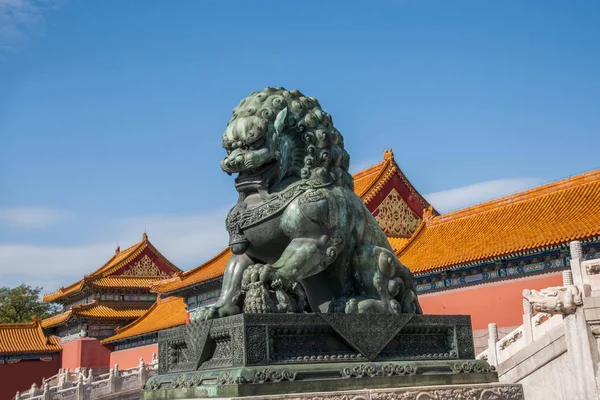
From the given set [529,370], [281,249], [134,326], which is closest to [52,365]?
[134,326]

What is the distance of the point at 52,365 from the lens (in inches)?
1443

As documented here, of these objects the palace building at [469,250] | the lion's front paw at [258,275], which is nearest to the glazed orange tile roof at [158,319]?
the palace building at [469,250]

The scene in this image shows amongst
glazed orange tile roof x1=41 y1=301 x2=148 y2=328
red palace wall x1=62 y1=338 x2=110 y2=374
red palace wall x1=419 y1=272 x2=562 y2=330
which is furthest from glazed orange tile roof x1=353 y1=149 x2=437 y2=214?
red palace wall x1=62 y1=338 x2=110 y2=374

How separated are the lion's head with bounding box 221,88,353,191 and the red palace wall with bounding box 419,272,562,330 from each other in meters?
14.4

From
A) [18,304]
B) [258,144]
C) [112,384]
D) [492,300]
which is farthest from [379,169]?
[18,304]

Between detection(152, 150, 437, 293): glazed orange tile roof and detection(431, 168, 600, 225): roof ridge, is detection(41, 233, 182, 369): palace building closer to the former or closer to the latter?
detection(152, 150, 437, 293): glazed orange tile roof

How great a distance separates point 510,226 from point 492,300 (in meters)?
2.33

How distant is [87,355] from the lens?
117 ft

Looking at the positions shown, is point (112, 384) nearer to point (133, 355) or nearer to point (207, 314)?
point (133, 355)

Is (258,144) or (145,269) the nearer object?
(258,144)

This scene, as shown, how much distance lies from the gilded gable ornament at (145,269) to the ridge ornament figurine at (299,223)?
38572 millimetres

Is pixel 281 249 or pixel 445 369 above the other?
pixel 281 249

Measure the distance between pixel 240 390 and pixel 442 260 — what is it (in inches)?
670

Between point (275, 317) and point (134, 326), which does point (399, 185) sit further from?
point (275, 317)
